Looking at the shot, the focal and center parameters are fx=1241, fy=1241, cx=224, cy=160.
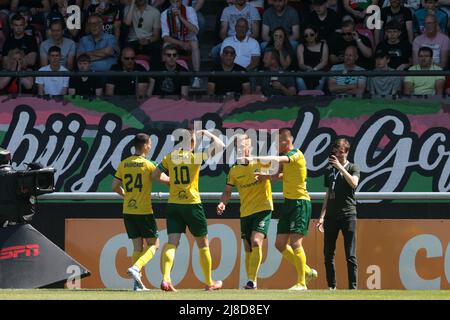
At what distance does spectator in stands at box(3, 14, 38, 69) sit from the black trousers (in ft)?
18.0

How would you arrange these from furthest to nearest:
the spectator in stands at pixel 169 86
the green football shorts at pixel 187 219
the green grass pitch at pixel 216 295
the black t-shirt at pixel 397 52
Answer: the black t-shirt at pixel 397 52, the spectator in stands at pixel 169 86, the green football shorts at pixel 187 219, the green grass pitch at pixel 216 295

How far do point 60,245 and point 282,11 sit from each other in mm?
4899

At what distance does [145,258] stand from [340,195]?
102 inches

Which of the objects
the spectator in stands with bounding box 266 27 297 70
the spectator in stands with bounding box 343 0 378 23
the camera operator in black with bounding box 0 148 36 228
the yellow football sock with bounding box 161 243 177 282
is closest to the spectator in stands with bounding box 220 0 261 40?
the spectator in stands with bounding box 266 27 297 70

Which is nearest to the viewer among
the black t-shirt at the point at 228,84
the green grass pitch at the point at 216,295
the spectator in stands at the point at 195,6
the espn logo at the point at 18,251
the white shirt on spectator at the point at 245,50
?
the green grass pitch at the point at 216,295

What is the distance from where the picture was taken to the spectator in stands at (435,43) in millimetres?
17656

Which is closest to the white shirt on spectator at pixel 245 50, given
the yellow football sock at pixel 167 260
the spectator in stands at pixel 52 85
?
the spectator in stands at pixel 52 85

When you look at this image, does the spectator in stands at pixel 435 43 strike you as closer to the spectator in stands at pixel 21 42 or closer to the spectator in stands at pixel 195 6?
the spectator in stands at pixel 195 6

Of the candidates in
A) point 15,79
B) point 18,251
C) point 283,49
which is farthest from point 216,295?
point 15,79

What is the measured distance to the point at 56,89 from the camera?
1730 cm

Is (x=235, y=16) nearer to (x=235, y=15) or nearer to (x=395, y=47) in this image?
(x=235, y=15)

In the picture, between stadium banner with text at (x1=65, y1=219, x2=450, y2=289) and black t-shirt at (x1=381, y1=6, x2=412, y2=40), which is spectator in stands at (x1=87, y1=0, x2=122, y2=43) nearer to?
stadium banner with text at (x1=65, y1=219, x2=450, y2=289)

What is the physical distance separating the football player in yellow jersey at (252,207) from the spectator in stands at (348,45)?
126 inches

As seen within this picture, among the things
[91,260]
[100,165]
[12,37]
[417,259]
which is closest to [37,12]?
[12,37]
